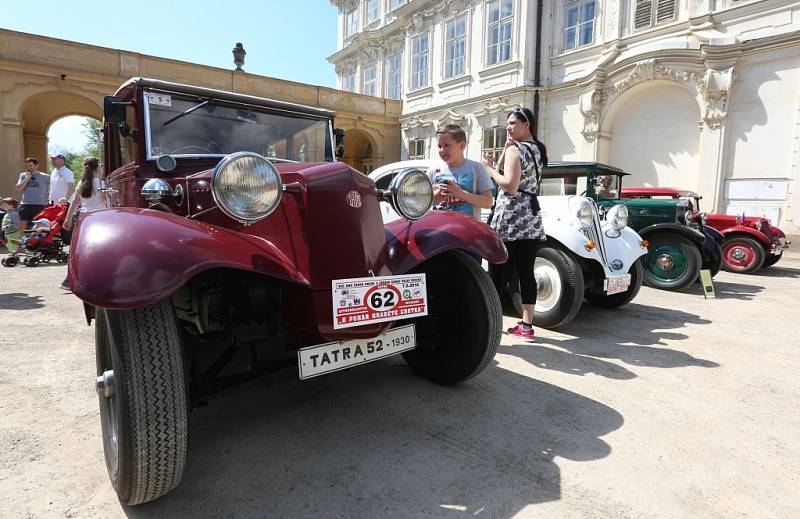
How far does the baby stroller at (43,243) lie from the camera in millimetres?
7594

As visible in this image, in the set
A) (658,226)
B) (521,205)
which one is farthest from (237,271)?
(658,226)

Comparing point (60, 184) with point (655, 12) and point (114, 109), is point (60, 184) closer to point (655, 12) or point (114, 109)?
point (114, 109)

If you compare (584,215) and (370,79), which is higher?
(370,79)

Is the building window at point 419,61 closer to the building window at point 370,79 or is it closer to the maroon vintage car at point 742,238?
the building window at point 370,79

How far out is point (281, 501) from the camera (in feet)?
5.82

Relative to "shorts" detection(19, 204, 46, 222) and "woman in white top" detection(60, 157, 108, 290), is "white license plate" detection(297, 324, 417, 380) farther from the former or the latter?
"shorts" detection(19, 204, 46, 222)

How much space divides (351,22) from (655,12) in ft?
55.4

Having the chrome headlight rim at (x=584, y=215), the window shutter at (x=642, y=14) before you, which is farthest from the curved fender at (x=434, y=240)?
the window shutter at (x=642, y=14)

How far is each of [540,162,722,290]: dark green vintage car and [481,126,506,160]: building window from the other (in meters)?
9.68

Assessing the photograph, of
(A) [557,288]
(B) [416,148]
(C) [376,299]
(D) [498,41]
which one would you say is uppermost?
(D) [498,41]

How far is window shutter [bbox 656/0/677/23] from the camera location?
12.4 metres

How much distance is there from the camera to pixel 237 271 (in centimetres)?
203

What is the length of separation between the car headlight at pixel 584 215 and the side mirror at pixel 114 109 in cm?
380

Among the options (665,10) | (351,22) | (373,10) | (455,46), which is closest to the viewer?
(665,10)
